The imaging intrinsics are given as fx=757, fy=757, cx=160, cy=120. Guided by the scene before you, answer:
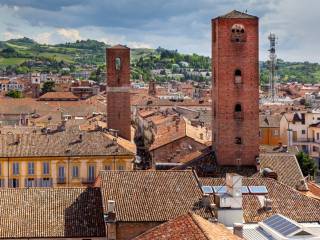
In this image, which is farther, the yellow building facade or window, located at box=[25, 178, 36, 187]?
the yellow building facade

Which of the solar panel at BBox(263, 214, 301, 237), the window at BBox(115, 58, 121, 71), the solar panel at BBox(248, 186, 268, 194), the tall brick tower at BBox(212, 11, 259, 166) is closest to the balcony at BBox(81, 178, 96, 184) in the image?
the tall brick tower at BBox(212, 11, 259, 166)

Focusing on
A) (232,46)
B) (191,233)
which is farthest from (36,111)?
(191,233)

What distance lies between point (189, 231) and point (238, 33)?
3348 centimetres

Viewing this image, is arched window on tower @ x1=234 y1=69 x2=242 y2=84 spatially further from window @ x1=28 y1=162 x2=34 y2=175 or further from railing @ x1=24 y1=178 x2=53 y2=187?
window @ x1=28 y1=162 x2=34 y2=175

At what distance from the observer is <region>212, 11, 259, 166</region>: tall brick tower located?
54.0 meters

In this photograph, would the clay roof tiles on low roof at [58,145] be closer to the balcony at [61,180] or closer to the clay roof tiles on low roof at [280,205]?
the balcony at [61,180]

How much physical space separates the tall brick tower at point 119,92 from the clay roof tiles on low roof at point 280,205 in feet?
142

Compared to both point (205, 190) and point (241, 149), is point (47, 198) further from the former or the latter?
point (241, 149)

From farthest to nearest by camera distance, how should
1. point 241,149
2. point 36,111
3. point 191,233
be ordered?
point 36,111 < point 241,149 < point 191,233

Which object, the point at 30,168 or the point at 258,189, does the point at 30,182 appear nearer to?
the point at 30,168

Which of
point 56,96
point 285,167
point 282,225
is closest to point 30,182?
point 285,167

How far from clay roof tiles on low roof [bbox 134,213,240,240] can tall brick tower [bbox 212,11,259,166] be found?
30.0 metres

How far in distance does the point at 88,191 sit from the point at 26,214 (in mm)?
4005

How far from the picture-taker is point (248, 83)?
178 feet
